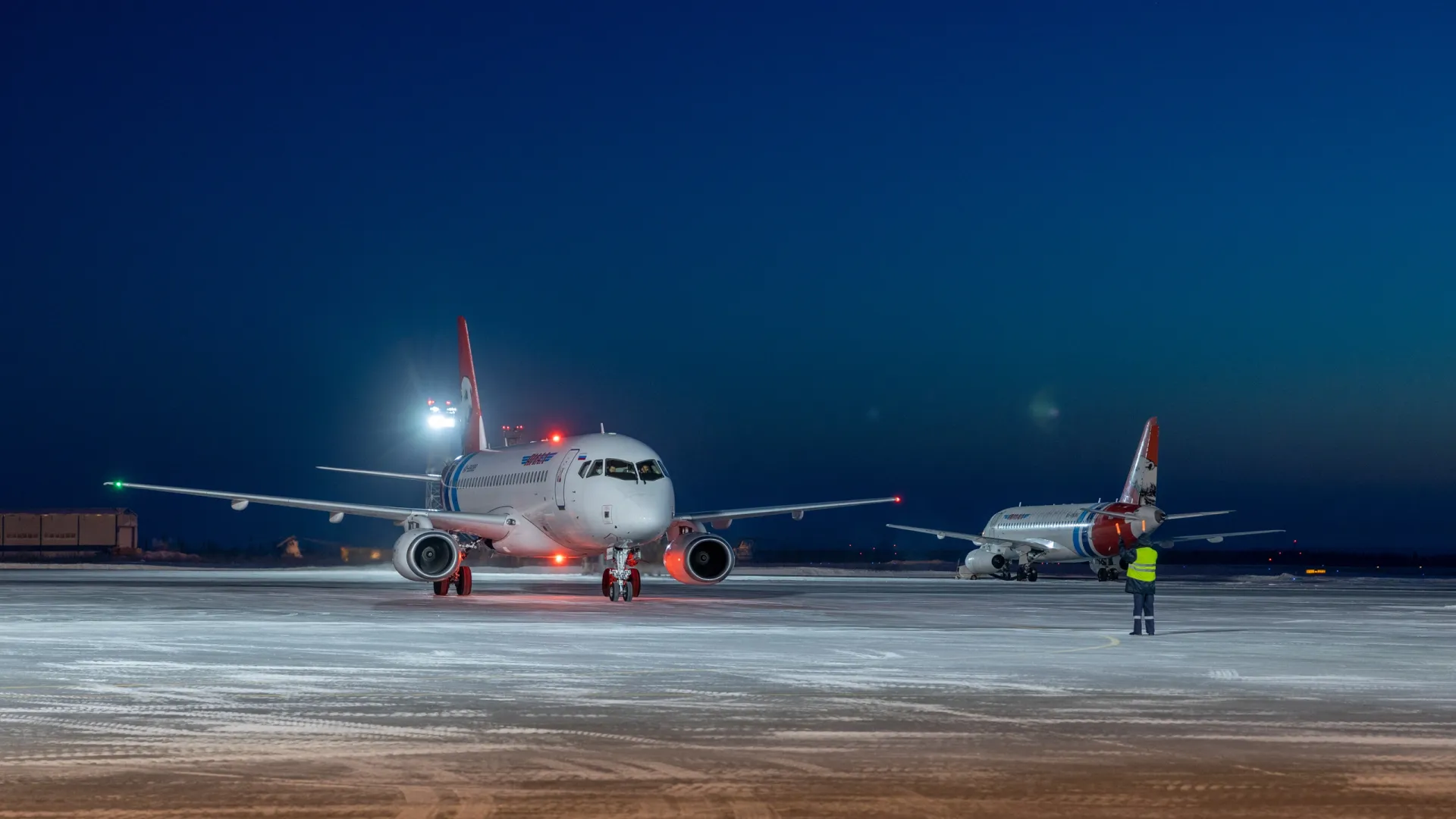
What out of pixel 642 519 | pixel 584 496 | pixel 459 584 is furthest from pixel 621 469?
pixel 459 584

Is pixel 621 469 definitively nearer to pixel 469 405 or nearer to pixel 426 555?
pixel 426 555

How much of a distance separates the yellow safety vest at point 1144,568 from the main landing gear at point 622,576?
42.0 feet

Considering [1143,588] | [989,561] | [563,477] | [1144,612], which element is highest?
[563,477]

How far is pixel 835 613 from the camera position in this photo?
29.7 m

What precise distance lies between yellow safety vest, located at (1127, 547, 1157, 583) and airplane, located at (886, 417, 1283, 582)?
31.6m

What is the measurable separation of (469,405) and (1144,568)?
96.2 ft

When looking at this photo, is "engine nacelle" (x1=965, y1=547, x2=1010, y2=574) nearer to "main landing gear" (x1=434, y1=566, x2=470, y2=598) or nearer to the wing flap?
the wing flap

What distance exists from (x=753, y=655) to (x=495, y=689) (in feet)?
15.9

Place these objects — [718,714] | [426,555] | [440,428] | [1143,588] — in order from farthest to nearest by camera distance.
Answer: [440,428], [426,555], [1143,588], [718,714]

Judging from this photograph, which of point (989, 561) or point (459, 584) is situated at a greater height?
point (989, 561)

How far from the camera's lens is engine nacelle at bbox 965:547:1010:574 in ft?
216

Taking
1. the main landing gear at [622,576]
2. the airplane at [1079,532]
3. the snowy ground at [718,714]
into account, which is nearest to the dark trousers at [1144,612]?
the snowy ground at [718,714]

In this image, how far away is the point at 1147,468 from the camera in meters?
59.5

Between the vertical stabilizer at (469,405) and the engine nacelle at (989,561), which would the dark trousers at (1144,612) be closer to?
the vertical stabilizer at (469,405)
